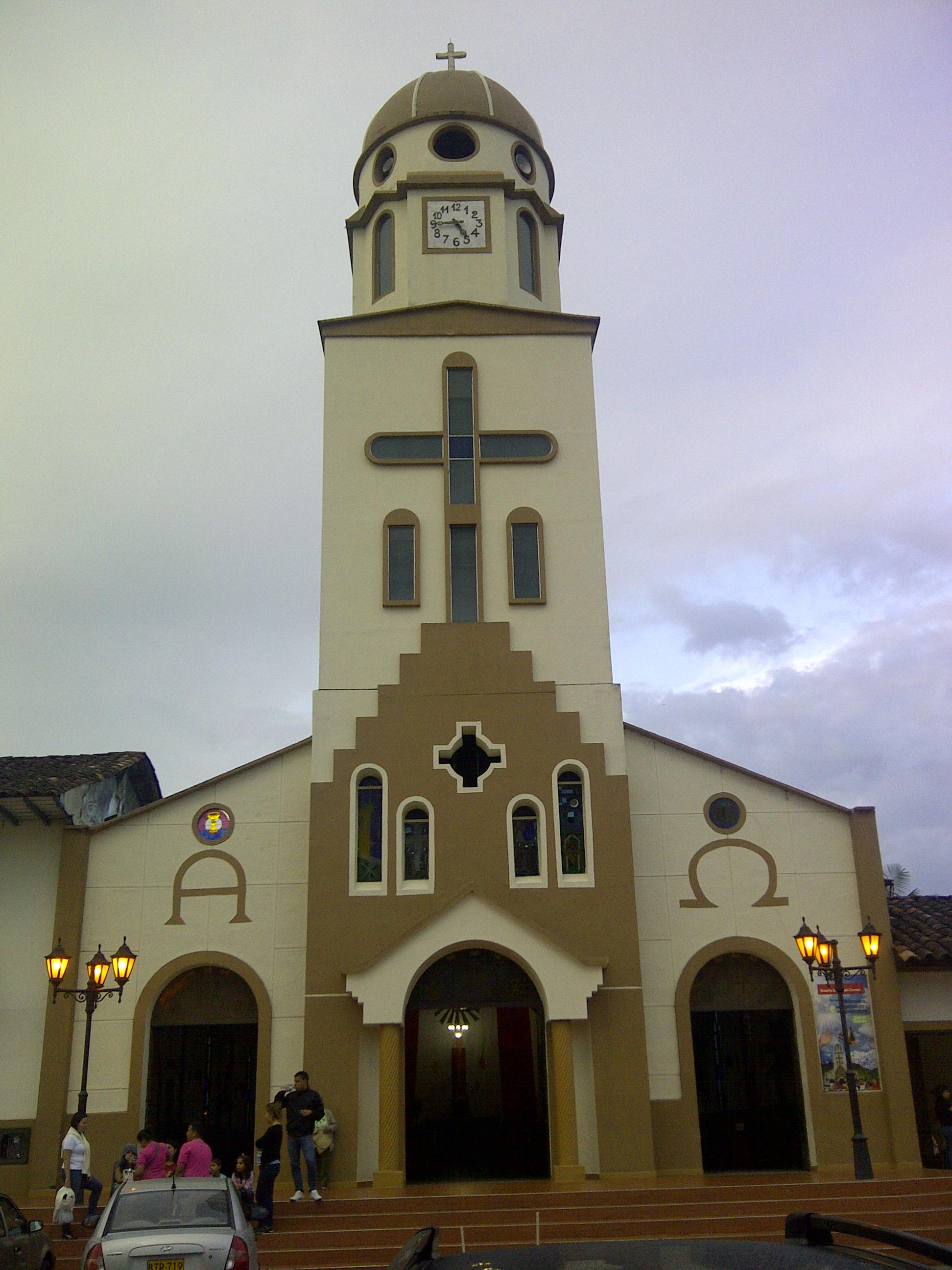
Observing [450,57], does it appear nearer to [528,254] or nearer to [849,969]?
[528,254]

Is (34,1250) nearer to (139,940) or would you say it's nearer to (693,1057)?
(139,940)

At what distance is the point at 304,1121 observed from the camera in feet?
58.4

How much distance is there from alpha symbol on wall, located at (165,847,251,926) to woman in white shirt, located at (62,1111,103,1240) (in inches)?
198

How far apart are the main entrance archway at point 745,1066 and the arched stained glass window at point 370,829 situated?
6574 millimetres

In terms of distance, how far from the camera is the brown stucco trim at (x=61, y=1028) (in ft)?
66.6

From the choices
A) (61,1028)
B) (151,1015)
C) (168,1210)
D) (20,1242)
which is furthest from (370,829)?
(168,1210)

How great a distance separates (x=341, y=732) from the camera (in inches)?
885

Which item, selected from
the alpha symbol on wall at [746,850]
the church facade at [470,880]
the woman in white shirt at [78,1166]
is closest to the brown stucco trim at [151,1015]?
the church facade at [470,880]

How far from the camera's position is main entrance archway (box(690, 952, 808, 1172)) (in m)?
22.2

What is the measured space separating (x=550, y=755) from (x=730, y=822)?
3836 millimetres

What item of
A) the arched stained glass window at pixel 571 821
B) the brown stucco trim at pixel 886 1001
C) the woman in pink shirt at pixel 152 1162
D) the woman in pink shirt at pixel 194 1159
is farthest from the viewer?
the arched stained glass window at pixel 571 821

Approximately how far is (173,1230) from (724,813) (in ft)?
46.9

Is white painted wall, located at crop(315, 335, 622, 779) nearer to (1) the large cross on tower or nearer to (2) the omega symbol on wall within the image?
(1) the large cross on tower

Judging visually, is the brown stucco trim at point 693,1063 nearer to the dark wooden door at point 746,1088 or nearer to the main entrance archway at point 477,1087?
the dark wooden door at point 746,1088
